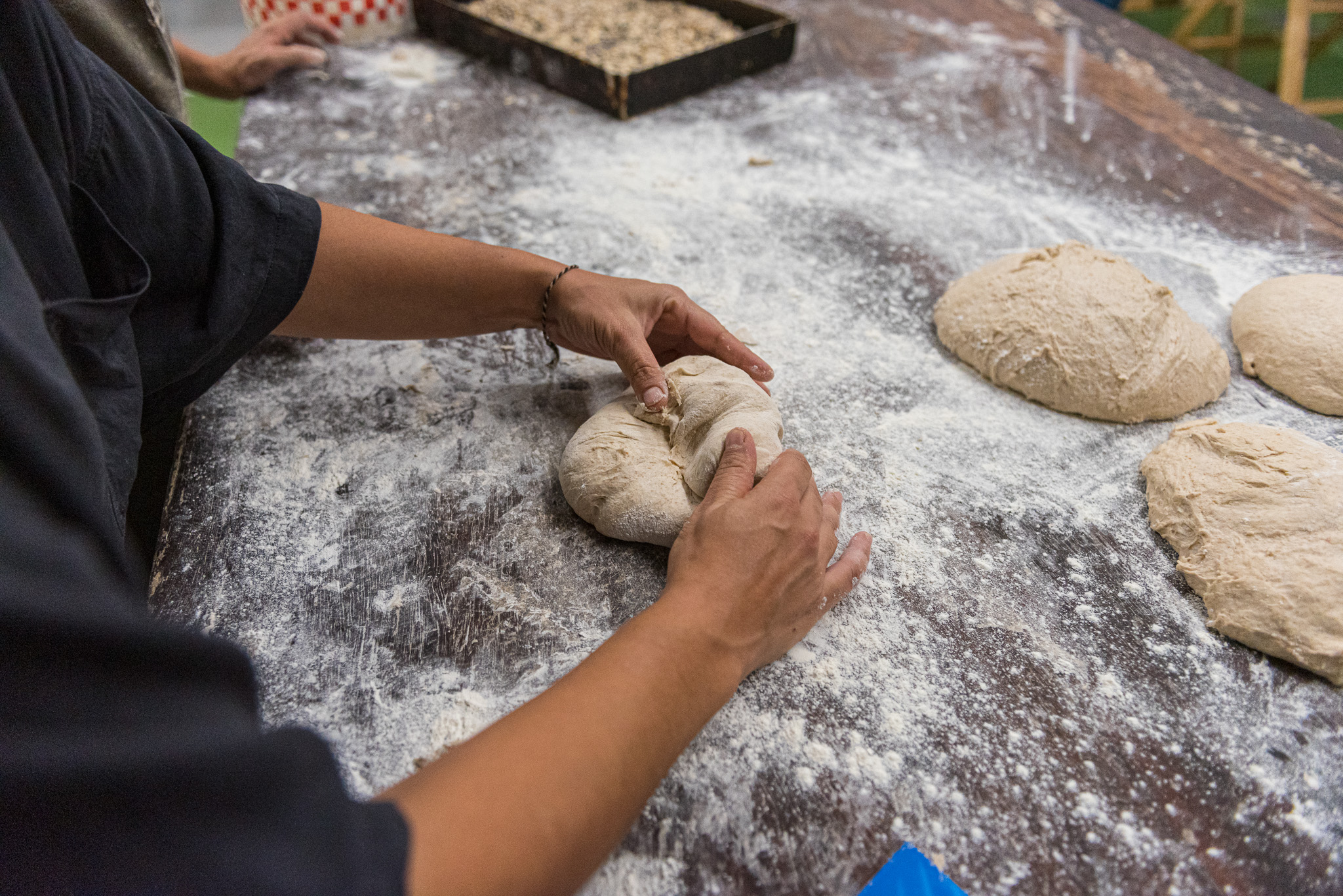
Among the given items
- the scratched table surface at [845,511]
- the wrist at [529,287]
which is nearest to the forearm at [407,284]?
the wrist at [529,287]

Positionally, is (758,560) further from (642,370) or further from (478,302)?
(478,302)

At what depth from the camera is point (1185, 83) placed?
2.48 m

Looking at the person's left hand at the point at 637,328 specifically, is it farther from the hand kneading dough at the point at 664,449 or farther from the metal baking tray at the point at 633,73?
the metal baking tray at the point at 633,73

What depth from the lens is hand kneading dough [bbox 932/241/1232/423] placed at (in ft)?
4.62

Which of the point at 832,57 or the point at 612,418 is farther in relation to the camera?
the point at 832,57

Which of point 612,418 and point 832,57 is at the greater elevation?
point 832,57

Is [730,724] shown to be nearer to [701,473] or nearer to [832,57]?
[701,473]

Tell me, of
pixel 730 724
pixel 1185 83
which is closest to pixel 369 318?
pixel 730 724

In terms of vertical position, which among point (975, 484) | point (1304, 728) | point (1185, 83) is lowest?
point (1304, 728)

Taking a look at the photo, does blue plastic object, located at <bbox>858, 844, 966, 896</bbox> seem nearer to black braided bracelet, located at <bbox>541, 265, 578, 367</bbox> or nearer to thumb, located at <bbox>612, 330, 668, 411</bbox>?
thumb, located at <bbox>612, 330, 668, 411</bbox>

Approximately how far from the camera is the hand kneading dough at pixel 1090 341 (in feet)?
4.62

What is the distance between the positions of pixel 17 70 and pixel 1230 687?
1664mm

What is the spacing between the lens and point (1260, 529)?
1.15 metres

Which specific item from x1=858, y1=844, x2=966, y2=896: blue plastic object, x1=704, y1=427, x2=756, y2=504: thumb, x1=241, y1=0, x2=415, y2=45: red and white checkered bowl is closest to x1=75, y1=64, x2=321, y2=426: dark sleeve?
x1=704, y1=427, x2=756, y2=504: thumb
